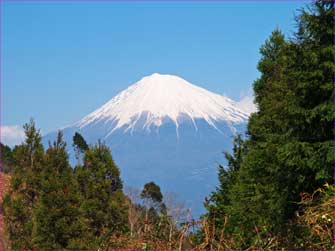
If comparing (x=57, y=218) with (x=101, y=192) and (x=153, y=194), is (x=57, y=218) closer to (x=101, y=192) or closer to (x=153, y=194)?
(x=101, y=192)

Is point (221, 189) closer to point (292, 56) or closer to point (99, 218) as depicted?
point (99, 218)

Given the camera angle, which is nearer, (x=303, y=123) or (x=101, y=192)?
(x=303, y=123)

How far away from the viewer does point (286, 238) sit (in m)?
5.14

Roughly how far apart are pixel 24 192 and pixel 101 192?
3225 mm

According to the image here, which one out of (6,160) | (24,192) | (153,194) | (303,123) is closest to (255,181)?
(303,123)

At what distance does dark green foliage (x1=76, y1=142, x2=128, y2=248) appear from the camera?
2112 centimetres

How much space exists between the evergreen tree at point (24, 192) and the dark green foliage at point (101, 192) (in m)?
1.80

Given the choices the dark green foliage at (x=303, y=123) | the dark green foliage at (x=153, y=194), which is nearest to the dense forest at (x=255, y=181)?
the dark green foliage at (x=303, y=123)

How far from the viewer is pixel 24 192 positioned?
22109 mm

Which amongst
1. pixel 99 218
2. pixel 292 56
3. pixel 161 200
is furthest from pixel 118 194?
pixel 161 200

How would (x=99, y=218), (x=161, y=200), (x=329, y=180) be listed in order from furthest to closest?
(x=161, y=200) → (x=99, y=218) → (x=329, y=180)

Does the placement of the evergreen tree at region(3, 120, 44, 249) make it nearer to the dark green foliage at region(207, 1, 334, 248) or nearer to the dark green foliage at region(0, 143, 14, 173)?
the dark green foliage at region(207, 1, 334, 248)

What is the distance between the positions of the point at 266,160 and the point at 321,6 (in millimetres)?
5245

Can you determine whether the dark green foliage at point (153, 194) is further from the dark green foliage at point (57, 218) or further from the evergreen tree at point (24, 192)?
the dark green foliage at point (57, 218)
